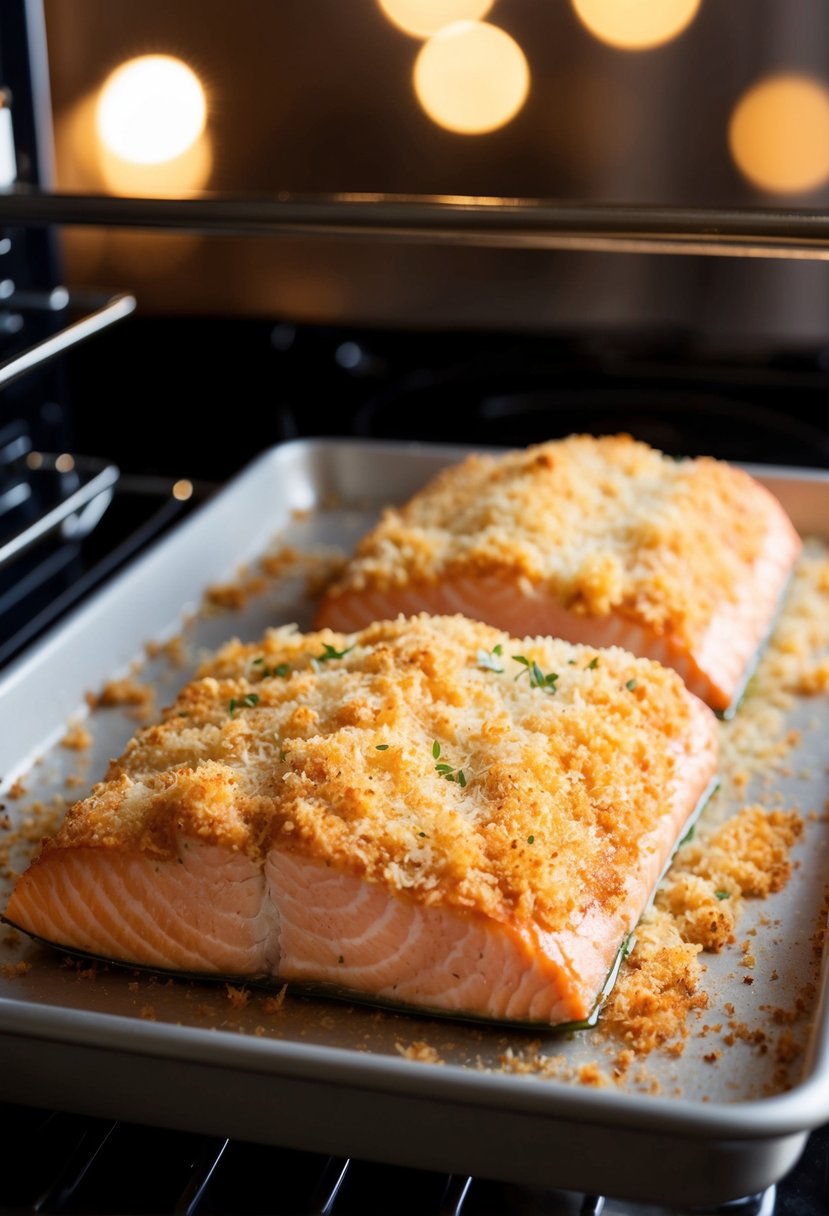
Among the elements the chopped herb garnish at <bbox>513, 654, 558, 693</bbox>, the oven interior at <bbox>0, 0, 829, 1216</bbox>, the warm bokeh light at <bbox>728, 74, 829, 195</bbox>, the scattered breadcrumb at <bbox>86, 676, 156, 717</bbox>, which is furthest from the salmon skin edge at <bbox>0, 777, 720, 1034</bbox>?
the warm bokeh light at <bbox>728, 74, 829, 195</bbox>

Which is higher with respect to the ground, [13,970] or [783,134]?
[783,134]

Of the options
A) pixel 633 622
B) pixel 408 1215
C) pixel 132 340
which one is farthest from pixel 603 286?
pixel 408 1215

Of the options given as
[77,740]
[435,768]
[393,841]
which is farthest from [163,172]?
[393,841]

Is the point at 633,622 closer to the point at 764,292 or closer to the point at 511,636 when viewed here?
the point at 511,636

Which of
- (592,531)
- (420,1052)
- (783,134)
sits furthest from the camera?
(783,134)

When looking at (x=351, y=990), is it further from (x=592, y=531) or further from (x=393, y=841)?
(x=592, y=531)
